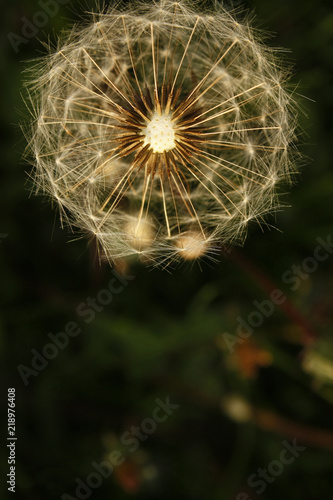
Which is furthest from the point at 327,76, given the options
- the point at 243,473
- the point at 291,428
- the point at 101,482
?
the point at 101,482

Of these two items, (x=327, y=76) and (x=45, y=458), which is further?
(x=45, y=458)

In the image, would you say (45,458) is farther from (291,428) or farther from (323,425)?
(323,425)

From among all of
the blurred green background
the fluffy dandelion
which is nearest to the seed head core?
the fluffy dandelion

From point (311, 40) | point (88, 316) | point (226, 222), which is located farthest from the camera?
point (88, 316)

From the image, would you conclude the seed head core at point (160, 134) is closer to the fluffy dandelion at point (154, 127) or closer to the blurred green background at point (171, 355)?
the fluffy dandelion at point (154, 127)

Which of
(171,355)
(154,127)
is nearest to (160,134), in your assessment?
(154,127)

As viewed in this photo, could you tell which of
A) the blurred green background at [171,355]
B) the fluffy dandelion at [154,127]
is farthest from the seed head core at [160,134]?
the blurred green background at [171,355]

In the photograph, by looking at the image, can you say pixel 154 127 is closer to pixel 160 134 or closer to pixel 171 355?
pixel 160 134

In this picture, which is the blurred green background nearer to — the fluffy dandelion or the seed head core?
the fluffy dandelion
